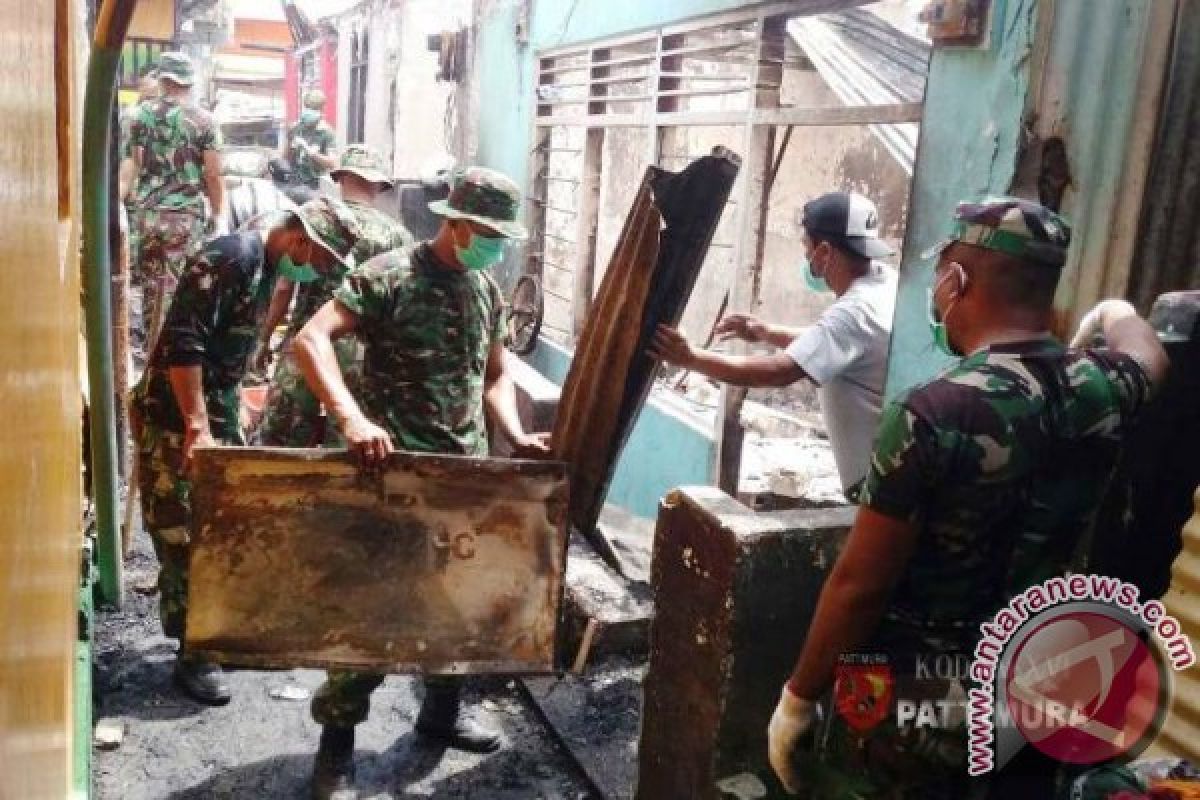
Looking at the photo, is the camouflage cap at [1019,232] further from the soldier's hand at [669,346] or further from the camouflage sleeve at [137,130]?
the camouflage sleeve at [137,130]

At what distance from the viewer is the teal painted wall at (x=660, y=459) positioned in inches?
239

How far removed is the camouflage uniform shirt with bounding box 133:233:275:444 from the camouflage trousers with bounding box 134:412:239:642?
2.9 inches

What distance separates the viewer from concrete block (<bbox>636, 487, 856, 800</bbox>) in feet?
→ 9.62

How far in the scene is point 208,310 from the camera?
12.7ft

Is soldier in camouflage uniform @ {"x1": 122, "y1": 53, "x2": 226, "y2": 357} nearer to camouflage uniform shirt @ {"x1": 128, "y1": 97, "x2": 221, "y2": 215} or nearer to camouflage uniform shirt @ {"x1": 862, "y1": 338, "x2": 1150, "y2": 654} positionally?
camouflage uniform shirt @ {"x1": 128, "y1": 97, "x2": 221, "y2": 215}

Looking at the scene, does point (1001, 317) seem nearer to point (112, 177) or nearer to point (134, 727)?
point (134, 727)

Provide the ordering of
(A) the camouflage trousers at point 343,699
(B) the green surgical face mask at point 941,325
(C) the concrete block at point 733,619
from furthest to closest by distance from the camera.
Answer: (A) the camouflage trousers at point 343,699 → (C) the concrete block at point 733,619 → (B) the green surgical face mask at point 941,325

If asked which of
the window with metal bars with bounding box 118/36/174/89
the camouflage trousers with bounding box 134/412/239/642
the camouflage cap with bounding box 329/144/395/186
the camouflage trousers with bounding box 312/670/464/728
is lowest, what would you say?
the camouflage trousers with bounding box 312/670/464/728

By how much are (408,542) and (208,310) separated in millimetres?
1244

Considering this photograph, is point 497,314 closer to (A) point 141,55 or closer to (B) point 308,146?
(B) point 308,146

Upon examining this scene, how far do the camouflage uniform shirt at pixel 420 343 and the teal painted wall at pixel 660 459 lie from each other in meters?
2.07

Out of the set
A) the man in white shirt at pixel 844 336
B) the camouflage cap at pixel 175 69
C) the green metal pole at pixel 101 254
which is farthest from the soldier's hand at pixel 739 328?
the camouflage cap at pixel 175 69

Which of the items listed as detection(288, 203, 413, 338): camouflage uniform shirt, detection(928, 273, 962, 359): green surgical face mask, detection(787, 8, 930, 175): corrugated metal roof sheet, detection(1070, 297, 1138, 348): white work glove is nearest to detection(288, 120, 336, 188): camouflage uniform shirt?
detection(288, 203, 413, 338): camouflage uniform shirt

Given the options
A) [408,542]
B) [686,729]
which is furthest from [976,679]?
[408,542]
